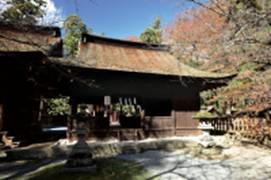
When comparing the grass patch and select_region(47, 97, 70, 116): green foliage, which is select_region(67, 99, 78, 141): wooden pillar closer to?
the grass patch

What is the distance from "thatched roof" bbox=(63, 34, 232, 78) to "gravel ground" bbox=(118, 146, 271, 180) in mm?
3363

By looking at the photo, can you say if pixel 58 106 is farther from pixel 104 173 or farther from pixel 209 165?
pixel 209 165

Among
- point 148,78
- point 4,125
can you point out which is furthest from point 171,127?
point 4,125

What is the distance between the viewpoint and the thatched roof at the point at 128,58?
9.16 metres

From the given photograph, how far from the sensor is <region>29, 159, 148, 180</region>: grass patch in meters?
5.34

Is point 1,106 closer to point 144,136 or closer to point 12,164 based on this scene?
point 12,164

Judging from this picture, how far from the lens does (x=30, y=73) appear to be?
8.80 meters

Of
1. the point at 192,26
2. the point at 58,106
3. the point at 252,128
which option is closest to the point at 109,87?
the point at 192,26

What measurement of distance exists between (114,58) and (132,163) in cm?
537

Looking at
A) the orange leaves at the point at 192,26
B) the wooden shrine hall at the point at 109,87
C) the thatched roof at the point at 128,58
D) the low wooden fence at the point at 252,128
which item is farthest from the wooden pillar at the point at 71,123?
the low wooden fence at the point at 252,128

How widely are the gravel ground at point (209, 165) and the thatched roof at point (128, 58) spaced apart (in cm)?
336

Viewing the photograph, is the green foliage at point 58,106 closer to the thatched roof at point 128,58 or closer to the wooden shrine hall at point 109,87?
the wooden shrine hall at point 109,87

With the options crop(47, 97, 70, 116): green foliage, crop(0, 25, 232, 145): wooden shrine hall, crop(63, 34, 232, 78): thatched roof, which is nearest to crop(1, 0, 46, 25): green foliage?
crop(63, 34, 232, 78): thatched roof

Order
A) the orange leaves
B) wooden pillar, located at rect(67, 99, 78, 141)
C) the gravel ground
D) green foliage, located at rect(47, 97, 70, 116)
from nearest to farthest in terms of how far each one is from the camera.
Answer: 1. the gravel ground
2. the orange leaves
3. wooden pillar, located at rect(67, 99, 78, 141)
4. green foliage, located at rect(47, 97, 70, 116)
